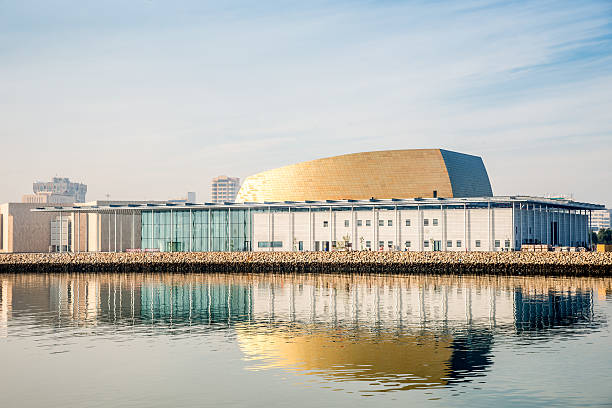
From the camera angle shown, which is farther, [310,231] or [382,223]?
[310,231]

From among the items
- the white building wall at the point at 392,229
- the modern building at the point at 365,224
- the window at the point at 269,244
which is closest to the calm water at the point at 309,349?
the white building wall at the point at 392,229

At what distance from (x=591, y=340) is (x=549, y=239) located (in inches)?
3555

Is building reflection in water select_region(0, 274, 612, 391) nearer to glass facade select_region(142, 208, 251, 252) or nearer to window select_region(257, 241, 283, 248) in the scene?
window select_region(257, 241, 283, 248)

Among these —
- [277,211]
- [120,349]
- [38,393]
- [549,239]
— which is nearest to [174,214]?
[277,211]

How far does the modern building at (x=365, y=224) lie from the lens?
109 metres

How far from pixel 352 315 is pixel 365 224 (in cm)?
7185

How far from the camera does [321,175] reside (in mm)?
134250

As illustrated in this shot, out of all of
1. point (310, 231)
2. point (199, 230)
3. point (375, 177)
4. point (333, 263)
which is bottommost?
point (333, 263)

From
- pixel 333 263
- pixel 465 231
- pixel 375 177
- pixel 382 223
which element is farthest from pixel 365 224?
pixel 333 263

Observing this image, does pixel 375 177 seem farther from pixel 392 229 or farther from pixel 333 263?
pixel 333 263

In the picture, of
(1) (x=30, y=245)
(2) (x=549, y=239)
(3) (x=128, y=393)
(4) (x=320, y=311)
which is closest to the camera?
(3) (x=128, y=393)

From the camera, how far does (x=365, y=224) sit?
115375 mm

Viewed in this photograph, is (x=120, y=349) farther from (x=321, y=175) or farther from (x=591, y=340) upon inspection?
(x=321, y=175)

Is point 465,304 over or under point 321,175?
under
